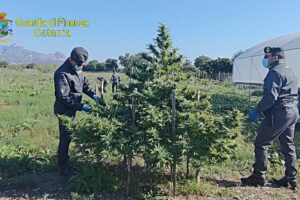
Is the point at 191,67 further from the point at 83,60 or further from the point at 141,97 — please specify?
the point at 83,60

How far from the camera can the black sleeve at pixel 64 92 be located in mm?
4500

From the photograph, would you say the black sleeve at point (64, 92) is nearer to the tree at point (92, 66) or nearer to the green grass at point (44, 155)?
the green grass at point (44, 155)

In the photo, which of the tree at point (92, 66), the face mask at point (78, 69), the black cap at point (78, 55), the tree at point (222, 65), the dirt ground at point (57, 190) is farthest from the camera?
→ the tree at point (92, 66)

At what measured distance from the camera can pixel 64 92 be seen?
4523 millimetres

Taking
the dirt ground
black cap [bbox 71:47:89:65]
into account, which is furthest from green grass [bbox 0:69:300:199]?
black cap [bbox 71:47:89:65]

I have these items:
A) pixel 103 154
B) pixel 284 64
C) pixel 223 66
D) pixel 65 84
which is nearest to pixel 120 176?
pixel 103 154

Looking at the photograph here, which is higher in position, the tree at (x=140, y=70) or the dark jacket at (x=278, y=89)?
the tree at (x=140, y=70)

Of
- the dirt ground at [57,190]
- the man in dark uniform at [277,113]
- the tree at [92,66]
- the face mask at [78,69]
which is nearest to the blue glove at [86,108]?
the face mask at [78,69]

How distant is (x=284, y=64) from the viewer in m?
4.50

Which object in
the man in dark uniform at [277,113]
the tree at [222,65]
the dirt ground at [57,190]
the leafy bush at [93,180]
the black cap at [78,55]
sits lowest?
the dirt ground at [57,190]

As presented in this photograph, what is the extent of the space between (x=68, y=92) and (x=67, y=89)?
0.16 ft

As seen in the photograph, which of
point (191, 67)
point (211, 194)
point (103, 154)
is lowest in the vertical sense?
point (211, 194)

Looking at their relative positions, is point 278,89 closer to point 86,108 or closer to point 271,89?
point 271,89

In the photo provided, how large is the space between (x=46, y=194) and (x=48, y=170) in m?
0.88
